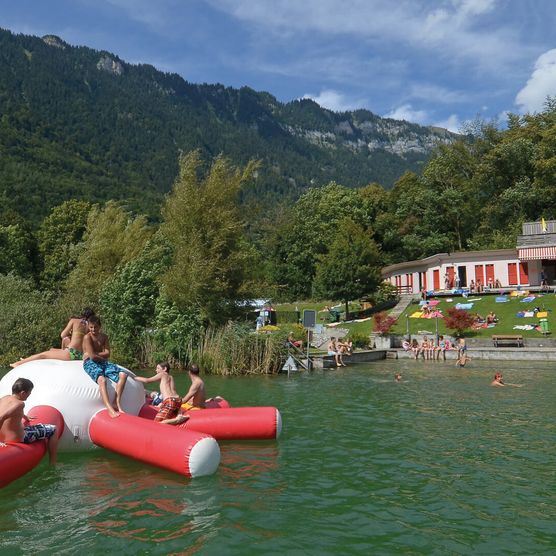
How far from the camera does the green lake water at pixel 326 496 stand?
271 inches

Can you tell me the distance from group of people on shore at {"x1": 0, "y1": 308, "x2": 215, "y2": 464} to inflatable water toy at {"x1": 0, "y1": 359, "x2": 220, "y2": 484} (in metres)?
0.18

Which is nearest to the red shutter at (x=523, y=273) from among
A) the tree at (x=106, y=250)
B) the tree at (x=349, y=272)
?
the tree at (x=349, y=272)

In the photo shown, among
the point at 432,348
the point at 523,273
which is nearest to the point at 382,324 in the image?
the point at 432,348

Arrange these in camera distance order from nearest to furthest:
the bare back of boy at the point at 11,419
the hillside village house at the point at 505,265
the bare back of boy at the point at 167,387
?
1. the bare back of boy at the point at 11,419
2. the bare back of boy at the point at 167,387
3. the hillside village house at the point at 505,265

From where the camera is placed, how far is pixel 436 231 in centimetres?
6569

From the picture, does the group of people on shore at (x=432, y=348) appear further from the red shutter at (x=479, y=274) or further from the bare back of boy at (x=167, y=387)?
the bare back of boy at (x=167, y=387)

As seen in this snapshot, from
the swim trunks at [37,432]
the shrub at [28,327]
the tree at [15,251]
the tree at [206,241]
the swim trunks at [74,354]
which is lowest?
the swim trunks at [37,432]

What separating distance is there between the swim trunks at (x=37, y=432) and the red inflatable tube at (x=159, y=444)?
89cm

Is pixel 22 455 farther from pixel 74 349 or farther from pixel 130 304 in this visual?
pixel 130 304

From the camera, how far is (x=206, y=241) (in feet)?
93.6

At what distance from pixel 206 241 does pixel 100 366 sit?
17923mm

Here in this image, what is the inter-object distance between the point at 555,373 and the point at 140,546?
21459 mm

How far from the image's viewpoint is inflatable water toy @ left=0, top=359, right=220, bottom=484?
9.04 metres

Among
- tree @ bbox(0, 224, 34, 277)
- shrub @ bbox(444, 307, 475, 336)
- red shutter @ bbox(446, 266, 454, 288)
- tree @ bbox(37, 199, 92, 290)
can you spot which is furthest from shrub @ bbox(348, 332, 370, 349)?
tree @ bbox(37, 199, 92, 290)
